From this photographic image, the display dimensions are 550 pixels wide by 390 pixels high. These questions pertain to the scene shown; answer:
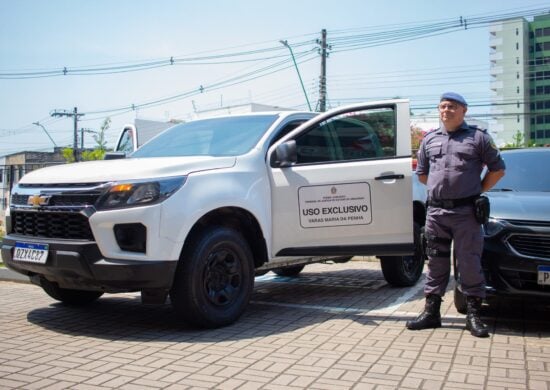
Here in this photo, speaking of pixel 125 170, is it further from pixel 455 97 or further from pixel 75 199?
pixel 455 97

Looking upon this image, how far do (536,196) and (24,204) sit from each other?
4.42 meters

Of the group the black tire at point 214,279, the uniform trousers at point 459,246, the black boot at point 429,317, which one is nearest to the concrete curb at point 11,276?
the black tire at point 214,279

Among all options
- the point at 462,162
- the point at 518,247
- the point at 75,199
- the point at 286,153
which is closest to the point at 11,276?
the point at 75,199

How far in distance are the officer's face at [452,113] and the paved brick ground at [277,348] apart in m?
1.71

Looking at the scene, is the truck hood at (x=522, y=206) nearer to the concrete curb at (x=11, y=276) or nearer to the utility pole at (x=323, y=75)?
the concrete curb at (x=11, y=276)

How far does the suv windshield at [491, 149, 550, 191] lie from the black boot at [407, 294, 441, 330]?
1.43m

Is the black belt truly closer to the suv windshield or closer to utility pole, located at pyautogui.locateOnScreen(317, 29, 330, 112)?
the suv windshield

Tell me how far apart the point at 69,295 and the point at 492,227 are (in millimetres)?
4010

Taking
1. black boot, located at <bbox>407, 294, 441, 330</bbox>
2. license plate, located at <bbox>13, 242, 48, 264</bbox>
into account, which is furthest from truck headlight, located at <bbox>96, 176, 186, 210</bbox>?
black boot, located at <bbox>407, 294, 441, 330</bbox>

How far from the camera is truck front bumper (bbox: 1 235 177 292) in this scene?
4.50m

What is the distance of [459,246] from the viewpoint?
15.6 feet

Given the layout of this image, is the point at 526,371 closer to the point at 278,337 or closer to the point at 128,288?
the point at 278,337

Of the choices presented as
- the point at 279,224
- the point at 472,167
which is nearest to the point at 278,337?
the point at 279,224

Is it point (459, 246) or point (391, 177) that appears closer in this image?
point (459, 246)
